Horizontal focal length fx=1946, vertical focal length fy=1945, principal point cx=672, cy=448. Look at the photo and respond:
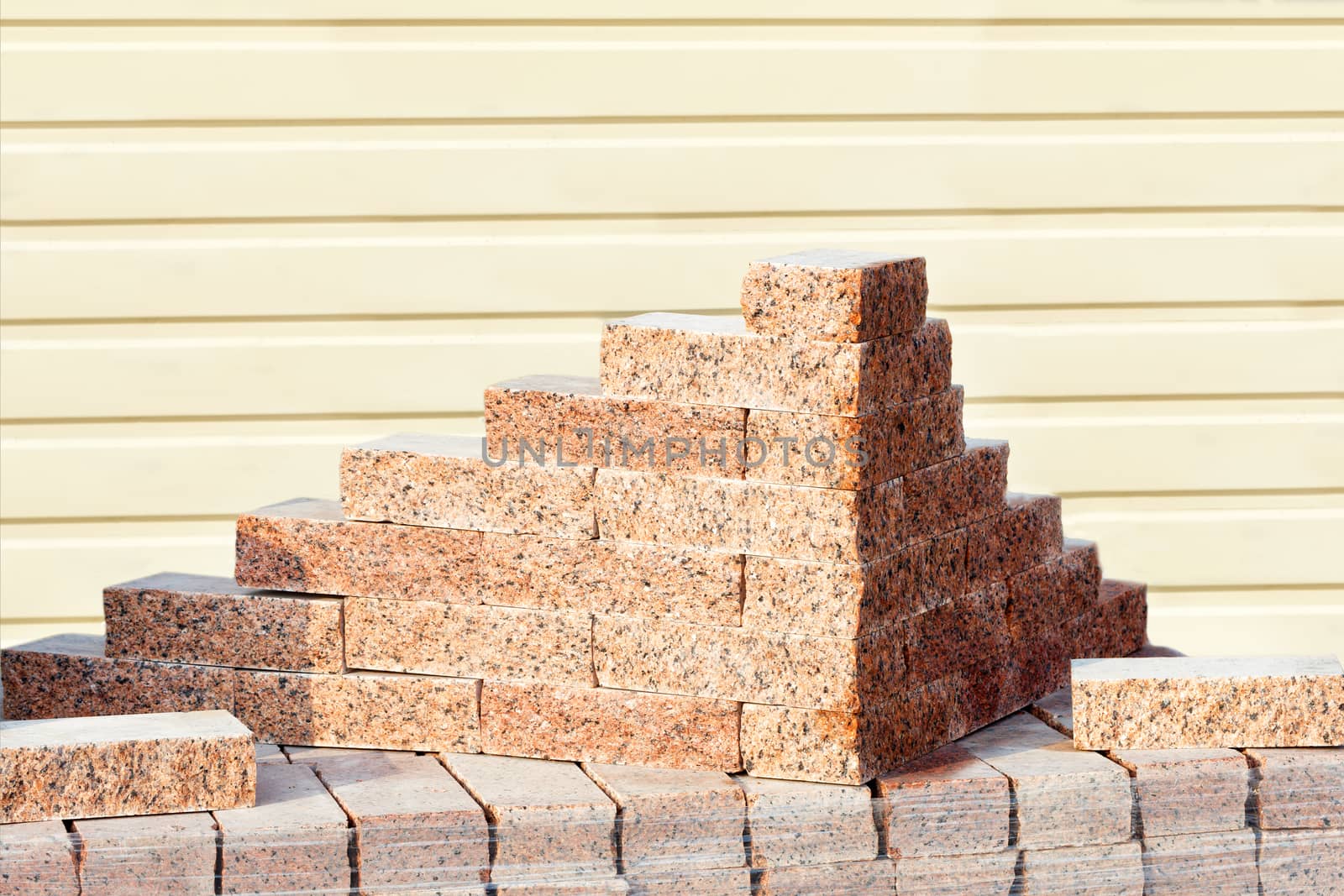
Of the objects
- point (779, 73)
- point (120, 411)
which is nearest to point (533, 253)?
point (779, 73)

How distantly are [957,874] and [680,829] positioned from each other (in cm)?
75

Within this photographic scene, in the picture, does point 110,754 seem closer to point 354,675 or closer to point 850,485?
point 354,675

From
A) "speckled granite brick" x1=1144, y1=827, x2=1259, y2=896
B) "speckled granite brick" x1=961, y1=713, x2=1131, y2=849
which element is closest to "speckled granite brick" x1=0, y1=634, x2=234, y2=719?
"speckled granite brick" x1=961, y1=713, x2=1131, y2=849

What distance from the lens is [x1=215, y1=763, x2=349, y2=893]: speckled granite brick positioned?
4.83 meters

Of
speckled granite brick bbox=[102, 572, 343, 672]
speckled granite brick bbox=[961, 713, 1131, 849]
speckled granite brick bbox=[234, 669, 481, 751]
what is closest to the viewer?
speckled granite brick bbox=[961, 713, 1131, 849]

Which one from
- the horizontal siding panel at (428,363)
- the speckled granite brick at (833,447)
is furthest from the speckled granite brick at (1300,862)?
the horizontal siding panel at (428,363)

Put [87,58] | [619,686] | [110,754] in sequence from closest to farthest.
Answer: [110,754] → [619,686] → [87,58]

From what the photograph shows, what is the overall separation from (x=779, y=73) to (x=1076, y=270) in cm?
133

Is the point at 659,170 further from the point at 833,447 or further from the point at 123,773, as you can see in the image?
the point at 123,773

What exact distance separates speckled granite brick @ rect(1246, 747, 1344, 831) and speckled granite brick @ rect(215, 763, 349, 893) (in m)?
2.44

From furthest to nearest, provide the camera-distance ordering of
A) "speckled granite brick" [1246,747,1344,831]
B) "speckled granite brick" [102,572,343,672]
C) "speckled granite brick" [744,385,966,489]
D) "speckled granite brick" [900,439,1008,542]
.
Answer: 1. "speckled granite brick" [102,572,343,672]
2. "speckled granite brick" [900,439,1008,542]
3. "speckled granite brick" [1246,747,1344,831]
4. "speckled granite brick" [744,385,966,489]

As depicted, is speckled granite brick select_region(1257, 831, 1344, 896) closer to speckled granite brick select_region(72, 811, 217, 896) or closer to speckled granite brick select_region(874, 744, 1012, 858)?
speckled granite brick select_region(874, 744, 1012, 858)

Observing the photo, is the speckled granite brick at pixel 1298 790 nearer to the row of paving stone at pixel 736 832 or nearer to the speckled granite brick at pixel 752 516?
the row of paving stone at pixel 736 832

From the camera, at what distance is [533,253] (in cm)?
A: 714
